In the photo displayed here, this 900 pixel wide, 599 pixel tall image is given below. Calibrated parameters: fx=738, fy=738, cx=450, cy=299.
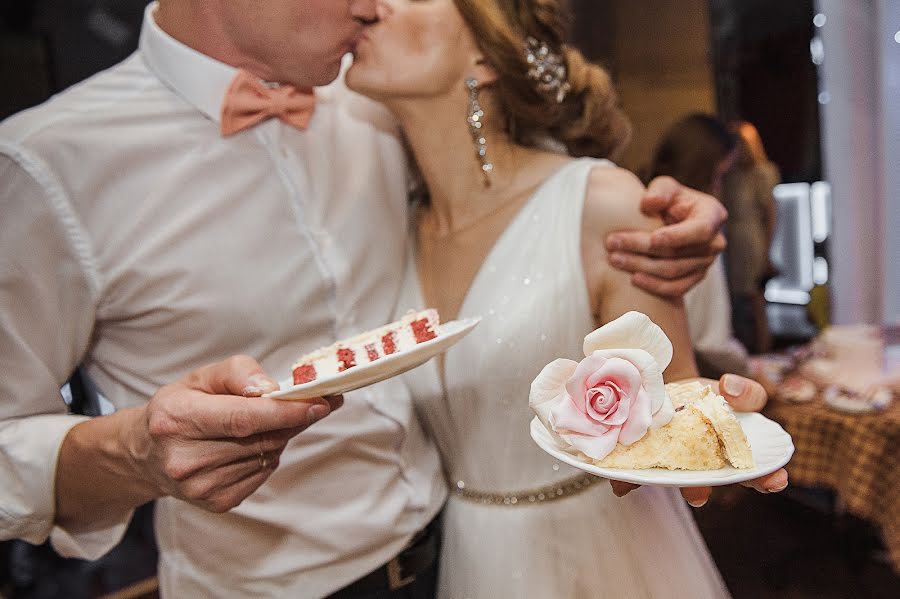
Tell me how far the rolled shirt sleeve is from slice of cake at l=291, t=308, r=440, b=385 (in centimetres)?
42

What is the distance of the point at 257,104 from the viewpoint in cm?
117

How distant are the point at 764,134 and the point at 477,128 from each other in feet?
1.67

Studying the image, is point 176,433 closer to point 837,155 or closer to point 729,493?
point 729,493

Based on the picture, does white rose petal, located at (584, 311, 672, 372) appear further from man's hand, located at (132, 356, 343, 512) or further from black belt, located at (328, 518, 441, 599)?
black belt, located at (328, 518, 441, 599)

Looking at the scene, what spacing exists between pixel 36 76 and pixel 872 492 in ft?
8.25

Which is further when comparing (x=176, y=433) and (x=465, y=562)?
(x=465, y=562)

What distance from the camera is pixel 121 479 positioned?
1.09 metres

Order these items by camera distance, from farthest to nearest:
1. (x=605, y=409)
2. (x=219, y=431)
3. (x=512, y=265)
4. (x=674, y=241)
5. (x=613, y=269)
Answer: (x=512, y=265) < (x=613, y=269) < (x=674, y=241) < (x=219, y=431) < (x=605, y=409)

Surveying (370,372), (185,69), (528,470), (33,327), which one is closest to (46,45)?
(185,69)

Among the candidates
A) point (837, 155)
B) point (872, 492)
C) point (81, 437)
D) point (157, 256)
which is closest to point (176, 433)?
point (81, 437)

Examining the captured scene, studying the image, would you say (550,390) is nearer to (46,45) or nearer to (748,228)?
(748,228)

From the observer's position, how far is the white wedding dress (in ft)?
3.37

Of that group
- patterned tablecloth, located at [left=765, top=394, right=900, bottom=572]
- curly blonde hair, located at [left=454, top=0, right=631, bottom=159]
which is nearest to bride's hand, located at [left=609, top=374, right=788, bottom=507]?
curly blonde hair, located at [left=454, top=0, right=631, bottom=159]

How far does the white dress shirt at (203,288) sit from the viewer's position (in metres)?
1.08
